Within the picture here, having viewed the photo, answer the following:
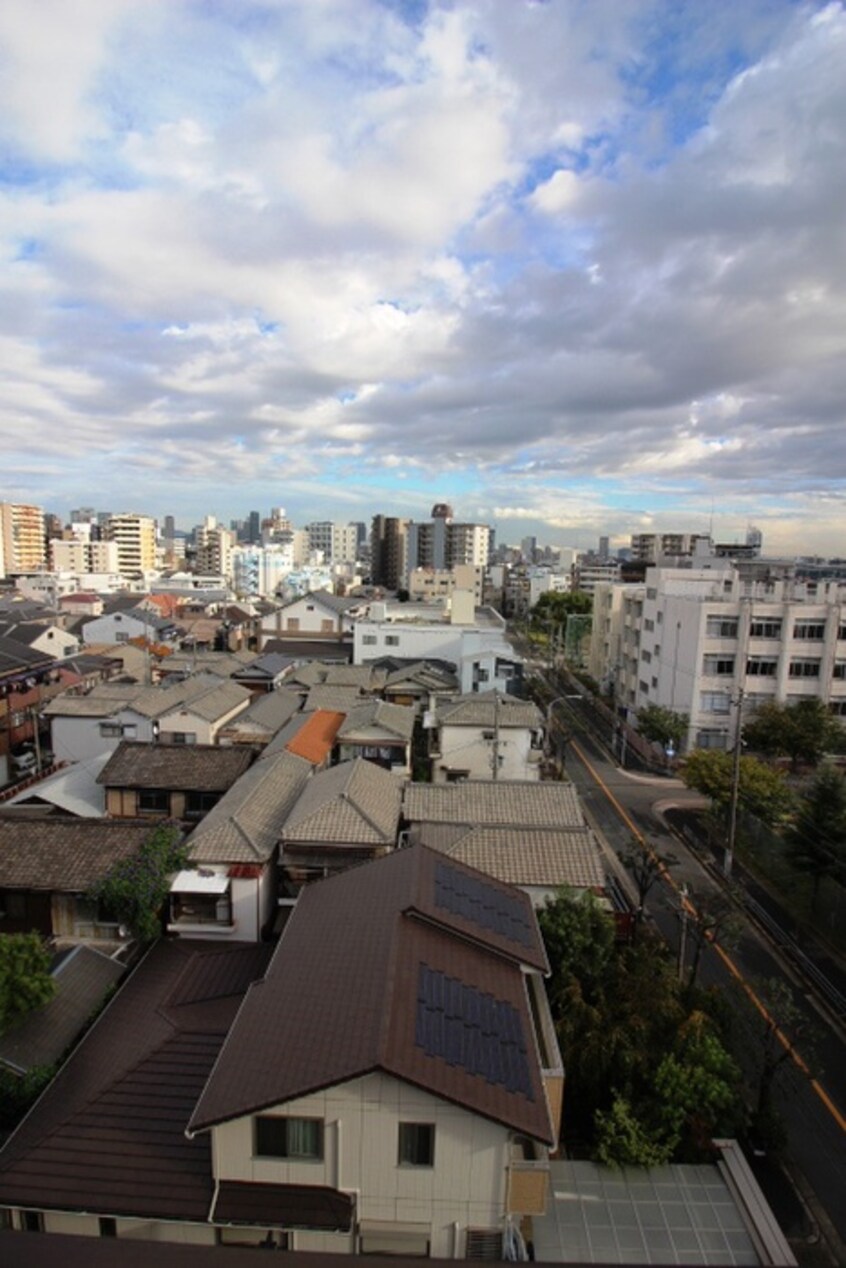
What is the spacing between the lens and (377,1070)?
8938mm

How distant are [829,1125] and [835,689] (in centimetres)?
3379

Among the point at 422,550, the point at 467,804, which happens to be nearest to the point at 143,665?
the point at 467,804

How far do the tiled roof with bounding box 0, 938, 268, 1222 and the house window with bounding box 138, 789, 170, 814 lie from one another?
10.5 metres

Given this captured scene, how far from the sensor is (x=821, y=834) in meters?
22.4

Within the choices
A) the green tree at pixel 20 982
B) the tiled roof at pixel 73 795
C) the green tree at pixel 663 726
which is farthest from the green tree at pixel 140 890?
the green tree at pixel 663 726

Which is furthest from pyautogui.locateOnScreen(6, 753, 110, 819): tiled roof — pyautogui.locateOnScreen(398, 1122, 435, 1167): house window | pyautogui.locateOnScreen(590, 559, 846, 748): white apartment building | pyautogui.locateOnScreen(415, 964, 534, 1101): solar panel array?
pyautogui.locateOnScreen(590, 559, 846, 748): white apartment building

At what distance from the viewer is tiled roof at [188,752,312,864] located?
18.7 meters

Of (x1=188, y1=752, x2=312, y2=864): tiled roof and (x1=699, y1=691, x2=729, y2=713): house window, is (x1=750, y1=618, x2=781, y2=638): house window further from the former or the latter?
(x1=188, y1=752, x2=312, y2=864): tiled roof

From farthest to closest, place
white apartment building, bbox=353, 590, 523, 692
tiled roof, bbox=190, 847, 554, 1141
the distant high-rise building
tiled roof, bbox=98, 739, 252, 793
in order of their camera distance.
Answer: the distant high-rise building < white apartment building, bbox=353, 590, 523, 692 < tiled roof, bbox=98, 739, 252, 793 < tiled roof, bbox=190, 847, 554, 1141

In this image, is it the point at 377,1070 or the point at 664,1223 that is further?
the point at 664,1223

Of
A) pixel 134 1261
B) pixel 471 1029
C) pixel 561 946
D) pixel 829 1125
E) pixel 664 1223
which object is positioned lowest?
pixel 829 1125

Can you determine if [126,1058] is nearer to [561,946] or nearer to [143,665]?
[561,946]

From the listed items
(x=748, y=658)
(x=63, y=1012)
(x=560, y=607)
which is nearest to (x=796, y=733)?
(x=748, y=658)

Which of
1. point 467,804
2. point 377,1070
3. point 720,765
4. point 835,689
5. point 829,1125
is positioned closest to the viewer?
point 377,1070
